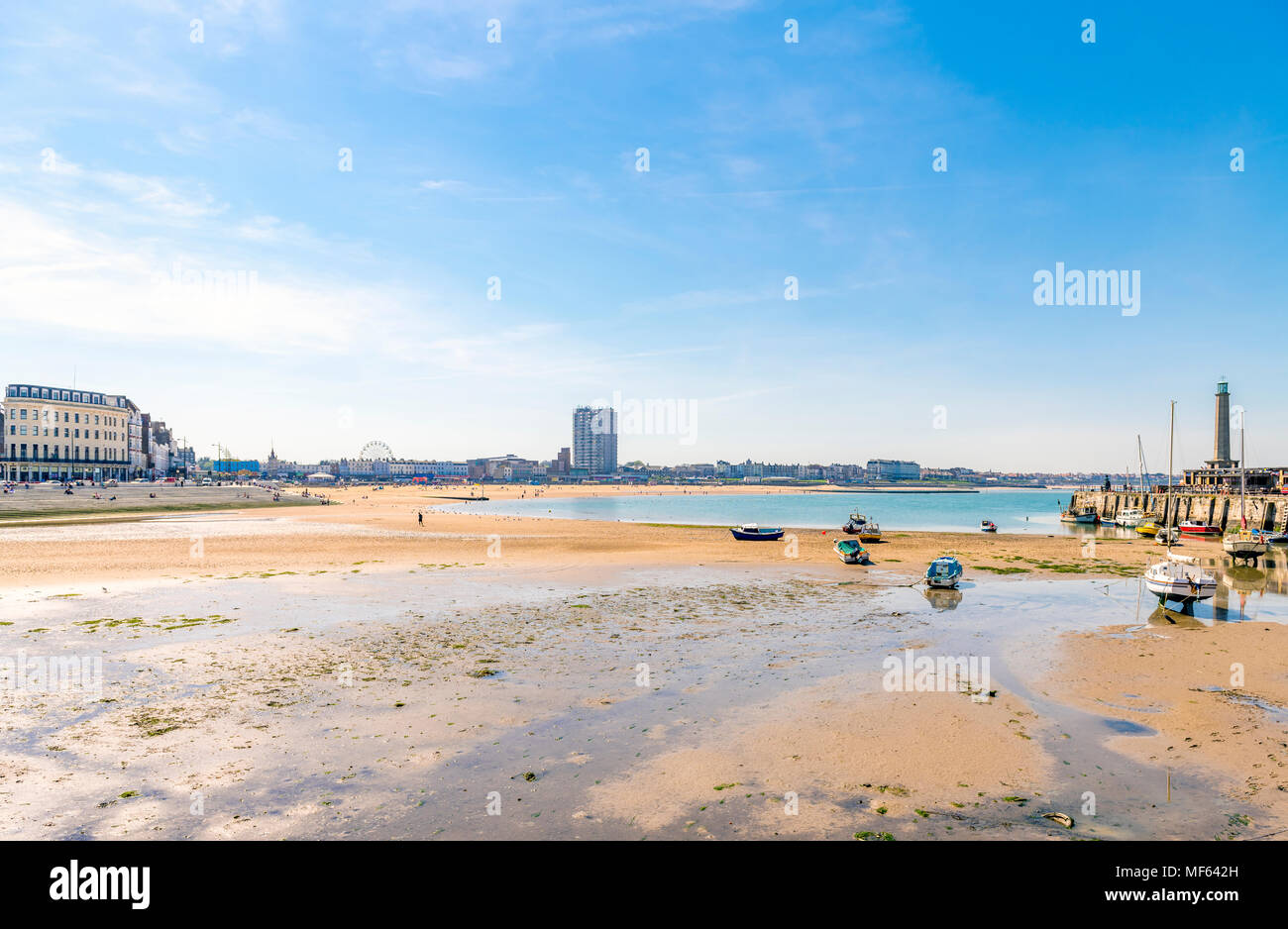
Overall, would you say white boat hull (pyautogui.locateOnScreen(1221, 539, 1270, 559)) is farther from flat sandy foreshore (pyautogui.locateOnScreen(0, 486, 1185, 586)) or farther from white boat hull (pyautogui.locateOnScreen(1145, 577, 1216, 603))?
white boat hull (pyautogui.locateOnScreen(1145, 577, 1216, 603))

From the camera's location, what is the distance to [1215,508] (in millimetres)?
77875

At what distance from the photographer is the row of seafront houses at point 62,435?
127500mm

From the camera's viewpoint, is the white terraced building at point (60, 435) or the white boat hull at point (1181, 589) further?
the white terraced building at point (60, 435)

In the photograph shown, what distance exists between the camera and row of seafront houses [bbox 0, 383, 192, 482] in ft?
418

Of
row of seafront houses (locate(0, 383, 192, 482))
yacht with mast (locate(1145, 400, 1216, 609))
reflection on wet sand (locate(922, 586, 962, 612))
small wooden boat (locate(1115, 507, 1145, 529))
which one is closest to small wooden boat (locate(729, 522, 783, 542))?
reflection on wet sand (locate(922, 586, 962, 612))

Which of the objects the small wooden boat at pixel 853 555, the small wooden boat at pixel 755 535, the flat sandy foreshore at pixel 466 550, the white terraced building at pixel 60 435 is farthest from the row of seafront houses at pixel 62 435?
the small wooden boat at pixel 853 555

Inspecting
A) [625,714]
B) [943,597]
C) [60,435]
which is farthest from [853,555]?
[60,435]

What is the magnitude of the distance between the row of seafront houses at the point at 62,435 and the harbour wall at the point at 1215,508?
18285 cm

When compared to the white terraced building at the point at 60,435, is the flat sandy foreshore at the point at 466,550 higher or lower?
lower

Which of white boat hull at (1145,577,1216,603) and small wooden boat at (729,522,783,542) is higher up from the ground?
white boat hull at (1145,577,1216,603)

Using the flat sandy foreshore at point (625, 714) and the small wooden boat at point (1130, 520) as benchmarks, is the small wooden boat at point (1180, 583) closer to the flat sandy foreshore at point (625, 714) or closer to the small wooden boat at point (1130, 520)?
the flat sandy foreshore at point (625, 714)

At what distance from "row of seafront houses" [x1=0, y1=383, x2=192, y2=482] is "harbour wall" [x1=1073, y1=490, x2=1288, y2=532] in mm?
182850

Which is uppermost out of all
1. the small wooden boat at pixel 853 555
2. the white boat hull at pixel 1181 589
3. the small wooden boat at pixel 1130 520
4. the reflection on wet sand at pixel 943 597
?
the white boat hull at pixel 1181 589
